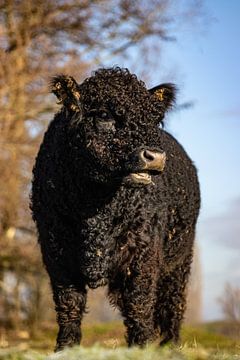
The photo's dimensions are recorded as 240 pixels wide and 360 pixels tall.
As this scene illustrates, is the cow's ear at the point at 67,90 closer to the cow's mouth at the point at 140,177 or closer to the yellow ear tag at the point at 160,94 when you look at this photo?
the yellow ear tag at the point at 160,94

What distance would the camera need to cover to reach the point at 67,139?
246 inches

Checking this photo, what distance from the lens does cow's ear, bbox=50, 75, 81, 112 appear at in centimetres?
609

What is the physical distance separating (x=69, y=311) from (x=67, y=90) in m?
1.83

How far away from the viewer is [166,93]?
6.59 metres

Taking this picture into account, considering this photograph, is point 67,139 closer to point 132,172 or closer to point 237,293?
point 132,172

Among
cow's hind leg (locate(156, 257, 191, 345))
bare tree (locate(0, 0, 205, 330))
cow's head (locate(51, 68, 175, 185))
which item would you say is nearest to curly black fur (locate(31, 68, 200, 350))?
cow's head (locate(51, 68, 175, 185))

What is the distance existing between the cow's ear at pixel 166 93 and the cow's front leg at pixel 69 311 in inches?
68.1

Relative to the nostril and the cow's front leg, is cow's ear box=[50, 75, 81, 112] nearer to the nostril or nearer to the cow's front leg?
the nostril

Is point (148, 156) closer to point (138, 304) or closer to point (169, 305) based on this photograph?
point (138, 304)

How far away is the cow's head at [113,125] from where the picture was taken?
5555mm

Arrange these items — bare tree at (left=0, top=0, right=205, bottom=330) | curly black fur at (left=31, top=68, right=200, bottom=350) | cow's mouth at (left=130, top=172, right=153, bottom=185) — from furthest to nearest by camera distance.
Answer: bare tree at (left=0, top=0, right=205, bottom=330) < curly black fur at (left=31, top=68, right=200, bottom=350) < cow's mouth at (left=130, top=172, right=153, bottom=185)

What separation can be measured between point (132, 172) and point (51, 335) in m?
13.2

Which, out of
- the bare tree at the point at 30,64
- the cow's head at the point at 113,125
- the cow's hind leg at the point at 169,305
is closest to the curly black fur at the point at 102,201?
the cow's head at the point at 113,125

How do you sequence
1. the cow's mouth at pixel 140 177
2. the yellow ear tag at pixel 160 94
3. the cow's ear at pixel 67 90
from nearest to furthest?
the cow's mouth at pixel 140 177 → the cow's ear at pixel 67 90 → the yellow ear tag at pixel 160 94
